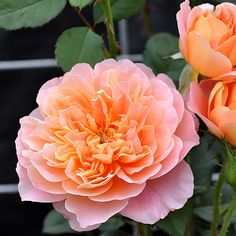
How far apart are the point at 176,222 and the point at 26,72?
824mm

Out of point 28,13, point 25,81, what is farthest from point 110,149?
point 25,81

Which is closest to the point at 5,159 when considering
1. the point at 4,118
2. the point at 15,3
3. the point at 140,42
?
the point at 4,118

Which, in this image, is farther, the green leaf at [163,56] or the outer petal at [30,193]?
the green leaf at [163,56]

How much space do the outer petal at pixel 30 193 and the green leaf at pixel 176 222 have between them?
89 millimetres

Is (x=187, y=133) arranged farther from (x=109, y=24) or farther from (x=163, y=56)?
(x=163, y=56)

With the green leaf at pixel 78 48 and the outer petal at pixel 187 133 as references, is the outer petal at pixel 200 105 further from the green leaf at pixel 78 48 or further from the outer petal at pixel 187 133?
the green leaf at pixel 78 48

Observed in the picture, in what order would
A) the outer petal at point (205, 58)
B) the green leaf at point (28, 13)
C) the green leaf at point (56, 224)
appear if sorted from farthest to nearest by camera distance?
1. the green leaf at point (56, 224)
2. the green leaf at point (28, 13)
3. the outer petal at point (205, 58)

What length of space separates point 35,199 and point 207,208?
30 cm

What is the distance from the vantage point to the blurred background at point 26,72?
1129 mm

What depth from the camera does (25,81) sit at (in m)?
1.21

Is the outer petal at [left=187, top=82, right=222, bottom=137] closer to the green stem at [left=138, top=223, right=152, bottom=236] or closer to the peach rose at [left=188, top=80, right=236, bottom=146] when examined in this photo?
the peach rose at [left=188, top=80, right=236, bottom=146]

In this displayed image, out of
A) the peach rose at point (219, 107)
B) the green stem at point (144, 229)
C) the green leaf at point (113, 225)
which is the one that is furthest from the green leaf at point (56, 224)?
the peach rose at point (219, 107)

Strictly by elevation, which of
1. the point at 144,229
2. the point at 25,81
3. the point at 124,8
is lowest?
the point at 25,81

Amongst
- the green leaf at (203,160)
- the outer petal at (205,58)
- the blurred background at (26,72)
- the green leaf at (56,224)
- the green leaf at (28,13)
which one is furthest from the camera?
the blurred background at (26,72)
